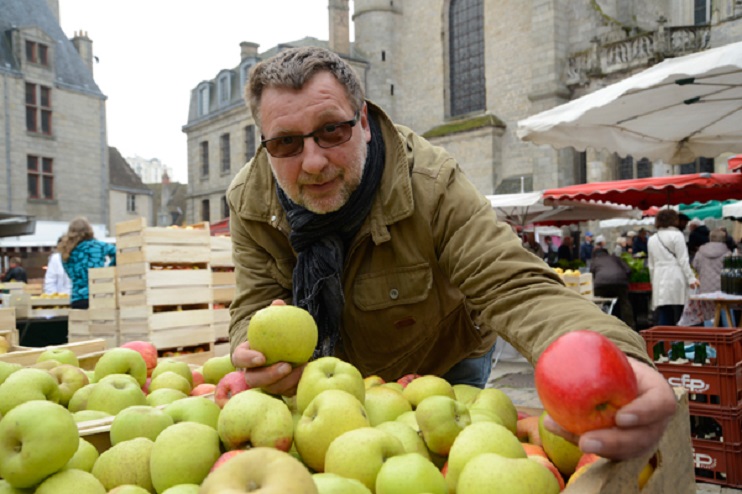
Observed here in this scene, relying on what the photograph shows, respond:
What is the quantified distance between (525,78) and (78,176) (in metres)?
21.2

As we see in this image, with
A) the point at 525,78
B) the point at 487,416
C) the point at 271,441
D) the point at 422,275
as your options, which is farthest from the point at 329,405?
the point at 525,78

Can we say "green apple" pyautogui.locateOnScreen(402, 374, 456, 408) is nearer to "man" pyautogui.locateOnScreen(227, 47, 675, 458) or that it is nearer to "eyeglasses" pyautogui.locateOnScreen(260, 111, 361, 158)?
"man" pyautogui.locateOnScreen(227, 47, 675, 458)

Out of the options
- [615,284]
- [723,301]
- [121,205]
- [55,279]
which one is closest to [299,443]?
[723,301]

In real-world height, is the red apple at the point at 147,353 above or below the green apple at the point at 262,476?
below

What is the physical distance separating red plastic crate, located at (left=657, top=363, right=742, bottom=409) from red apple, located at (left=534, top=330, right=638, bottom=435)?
3390 millimetres

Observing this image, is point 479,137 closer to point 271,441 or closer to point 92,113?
point 92,113

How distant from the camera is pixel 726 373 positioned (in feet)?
13.8

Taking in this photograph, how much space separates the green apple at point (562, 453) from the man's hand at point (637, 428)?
10.0 inches

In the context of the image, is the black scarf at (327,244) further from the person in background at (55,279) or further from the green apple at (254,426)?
the person in background at (55,279)

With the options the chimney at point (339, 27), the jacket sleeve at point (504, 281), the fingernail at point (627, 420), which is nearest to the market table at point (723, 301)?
the jacket sleeve at point (504, 281)

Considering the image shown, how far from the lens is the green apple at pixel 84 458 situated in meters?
1.47

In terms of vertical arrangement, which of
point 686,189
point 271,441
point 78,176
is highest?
point 78,176

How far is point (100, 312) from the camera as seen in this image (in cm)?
721

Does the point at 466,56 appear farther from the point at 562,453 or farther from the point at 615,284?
the point at 562,453
